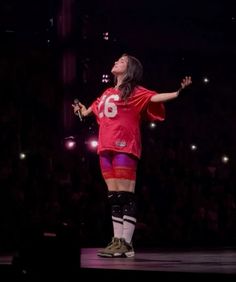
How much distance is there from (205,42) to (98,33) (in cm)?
176

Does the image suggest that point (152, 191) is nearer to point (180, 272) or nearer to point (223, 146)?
point (223, 146)

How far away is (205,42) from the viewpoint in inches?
341

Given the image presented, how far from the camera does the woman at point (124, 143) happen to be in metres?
4.71

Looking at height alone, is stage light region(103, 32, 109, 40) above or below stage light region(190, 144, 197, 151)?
above

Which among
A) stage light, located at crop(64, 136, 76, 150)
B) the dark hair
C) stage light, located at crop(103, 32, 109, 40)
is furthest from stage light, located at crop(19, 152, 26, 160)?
the dark hair

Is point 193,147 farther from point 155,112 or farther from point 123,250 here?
point 123,250

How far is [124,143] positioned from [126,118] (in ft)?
0.62

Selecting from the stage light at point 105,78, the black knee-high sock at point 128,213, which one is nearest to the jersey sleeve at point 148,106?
the black knee-high sock at point 128,213

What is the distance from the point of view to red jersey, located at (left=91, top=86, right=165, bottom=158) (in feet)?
15.5

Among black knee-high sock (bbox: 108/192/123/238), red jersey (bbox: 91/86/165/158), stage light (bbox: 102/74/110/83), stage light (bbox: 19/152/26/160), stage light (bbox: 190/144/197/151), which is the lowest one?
black knee-high sock (bbox: 108/192/123/238)

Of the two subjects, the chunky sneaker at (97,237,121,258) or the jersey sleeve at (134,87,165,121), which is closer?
the chunky sneaker at (97,237,121,258)

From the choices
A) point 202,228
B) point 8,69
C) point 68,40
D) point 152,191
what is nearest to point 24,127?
point 8,69

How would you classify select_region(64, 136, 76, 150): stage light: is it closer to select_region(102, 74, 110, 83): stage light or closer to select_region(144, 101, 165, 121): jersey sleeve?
select_region(102, 74, 110, 83): stage light

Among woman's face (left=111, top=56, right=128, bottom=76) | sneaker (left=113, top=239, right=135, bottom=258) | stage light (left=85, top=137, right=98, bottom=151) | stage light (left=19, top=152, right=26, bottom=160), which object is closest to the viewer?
sneaker (left=113, top=239, right=135, bottom=258)
